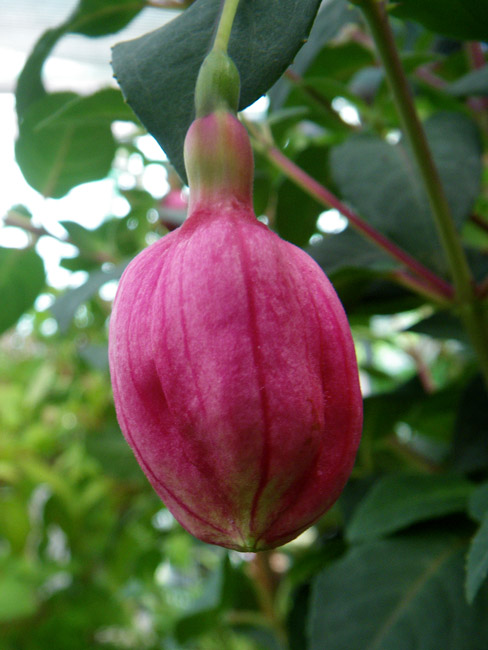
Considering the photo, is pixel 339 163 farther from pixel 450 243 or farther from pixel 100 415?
pixel 100 415

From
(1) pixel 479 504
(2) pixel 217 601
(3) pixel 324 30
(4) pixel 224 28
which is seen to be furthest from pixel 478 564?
(2) pixel 217 601

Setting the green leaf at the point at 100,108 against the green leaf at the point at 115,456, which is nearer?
the green leaf at the point at 100,108

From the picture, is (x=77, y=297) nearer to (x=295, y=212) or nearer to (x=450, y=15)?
(x=295, y=212)

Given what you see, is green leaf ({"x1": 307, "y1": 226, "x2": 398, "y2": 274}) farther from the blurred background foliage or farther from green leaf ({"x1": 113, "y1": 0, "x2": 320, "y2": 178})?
green leaf ({"x1": 113, "y1": 0, "x2": 320, "y2": 178})

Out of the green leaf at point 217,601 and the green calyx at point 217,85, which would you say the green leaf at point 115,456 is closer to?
the green leaf at point 217,601

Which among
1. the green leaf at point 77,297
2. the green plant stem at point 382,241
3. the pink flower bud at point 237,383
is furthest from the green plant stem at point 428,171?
the green leaf at point 77,297

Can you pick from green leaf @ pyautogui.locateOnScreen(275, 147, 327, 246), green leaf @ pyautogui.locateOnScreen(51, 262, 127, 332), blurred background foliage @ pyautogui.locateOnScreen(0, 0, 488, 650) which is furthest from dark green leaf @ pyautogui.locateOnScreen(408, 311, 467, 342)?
green leaf @ pyautogui.locateOnScreen(51, 262, 127, 332)
